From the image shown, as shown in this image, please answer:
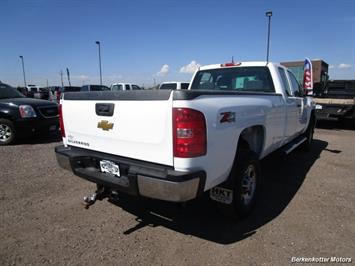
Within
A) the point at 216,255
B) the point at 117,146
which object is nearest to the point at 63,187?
the point at 117,146

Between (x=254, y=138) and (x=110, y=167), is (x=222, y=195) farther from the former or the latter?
(x=110, y=167)

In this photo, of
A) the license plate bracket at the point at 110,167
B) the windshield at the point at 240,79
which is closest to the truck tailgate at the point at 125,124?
the license plate bracket at the point at 110,167

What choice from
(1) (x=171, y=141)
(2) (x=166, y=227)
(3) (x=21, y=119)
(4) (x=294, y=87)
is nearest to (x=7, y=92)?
(3) (x=21, y=119)

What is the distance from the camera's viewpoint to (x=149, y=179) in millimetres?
2354

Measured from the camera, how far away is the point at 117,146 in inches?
109

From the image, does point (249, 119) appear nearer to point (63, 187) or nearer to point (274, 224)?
point (274, 224)

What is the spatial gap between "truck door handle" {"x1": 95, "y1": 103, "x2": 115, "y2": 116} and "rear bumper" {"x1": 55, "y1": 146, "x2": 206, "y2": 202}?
0.45 metres

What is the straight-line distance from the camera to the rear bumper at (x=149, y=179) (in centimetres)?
225

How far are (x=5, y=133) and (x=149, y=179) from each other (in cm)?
678

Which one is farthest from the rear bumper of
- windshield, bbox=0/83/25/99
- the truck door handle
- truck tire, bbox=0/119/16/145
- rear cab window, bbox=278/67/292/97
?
windshield, bbox=0/83/25/99

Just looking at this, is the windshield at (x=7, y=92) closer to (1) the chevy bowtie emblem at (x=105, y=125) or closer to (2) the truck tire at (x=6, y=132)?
(2) the truck tire at (x=6, y=132)

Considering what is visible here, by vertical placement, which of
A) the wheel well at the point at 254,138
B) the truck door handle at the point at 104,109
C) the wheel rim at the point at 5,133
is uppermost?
the truck door handle at the point at 104,109

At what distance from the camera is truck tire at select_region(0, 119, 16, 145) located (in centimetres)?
726

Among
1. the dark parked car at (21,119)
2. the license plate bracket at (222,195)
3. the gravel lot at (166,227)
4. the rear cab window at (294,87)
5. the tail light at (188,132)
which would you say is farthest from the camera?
the dark parked car at (21,119)
